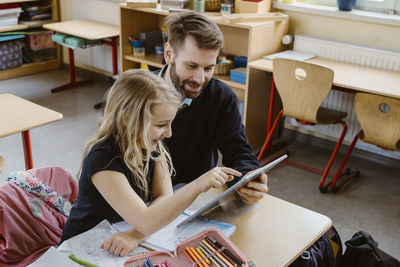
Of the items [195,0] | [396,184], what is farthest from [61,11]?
[396,184]

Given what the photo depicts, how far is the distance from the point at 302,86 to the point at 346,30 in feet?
2.63

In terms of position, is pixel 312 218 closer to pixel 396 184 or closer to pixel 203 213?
pixel 203 213

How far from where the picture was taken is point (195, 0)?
3688 mm

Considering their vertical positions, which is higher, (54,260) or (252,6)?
(252,6)

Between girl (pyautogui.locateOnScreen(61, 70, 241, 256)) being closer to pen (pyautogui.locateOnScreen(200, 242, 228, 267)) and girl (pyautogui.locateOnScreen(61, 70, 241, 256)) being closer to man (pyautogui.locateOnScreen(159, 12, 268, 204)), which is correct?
pen (pyautogui.locateOnScreen(200, 242, 228, 267))

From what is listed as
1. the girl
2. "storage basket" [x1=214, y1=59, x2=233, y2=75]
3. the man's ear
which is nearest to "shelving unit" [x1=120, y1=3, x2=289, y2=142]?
"storage basket" [x1=214, y1=59, x2=233, y2=75]

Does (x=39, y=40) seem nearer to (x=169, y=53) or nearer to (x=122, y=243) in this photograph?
(x=169, y=53)

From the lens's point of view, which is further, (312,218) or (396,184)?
(396,184)

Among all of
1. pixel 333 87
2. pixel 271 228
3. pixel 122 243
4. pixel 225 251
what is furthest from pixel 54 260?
pixel 333 87

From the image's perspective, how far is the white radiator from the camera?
3271 millimetres

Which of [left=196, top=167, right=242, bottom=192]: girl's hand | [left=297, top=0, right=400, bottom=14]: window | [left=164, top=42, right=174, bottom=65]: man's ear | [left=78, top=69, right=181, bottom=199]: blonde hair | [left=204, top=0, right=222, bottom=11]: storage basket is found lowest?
[left=196, top=167, right=242, bottom=192]: girl's hand

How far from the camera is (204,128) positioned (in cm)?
187

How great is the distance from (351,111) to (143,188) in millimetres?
2385

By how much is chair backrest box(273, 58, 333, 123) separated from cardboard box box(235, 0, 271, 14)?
75 cm
